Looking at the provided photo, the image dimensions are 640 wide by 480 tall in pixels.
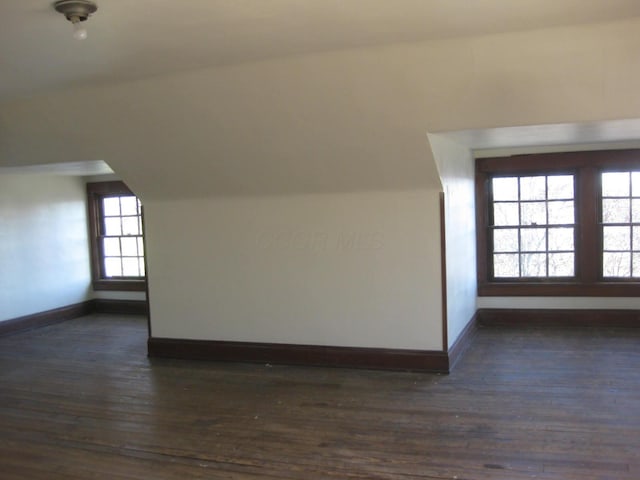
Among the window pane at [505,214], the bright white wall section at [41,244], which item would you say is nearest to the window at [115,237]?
the bright white wall section at [41,244]

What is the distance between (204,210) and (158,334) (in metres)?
1.43

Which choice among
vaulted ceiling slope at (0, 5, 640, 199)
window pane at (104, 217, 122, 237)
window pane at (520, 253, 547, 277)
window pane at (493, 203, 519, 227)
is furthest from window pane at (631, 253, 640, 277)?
window pane at (104, 217, 122, 237)

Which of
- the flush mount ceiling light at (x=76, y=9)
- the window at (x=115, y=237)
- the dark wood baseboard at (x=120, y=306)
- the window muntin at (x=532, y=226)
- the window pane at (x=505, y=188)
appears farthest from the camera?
the window at (x=115, y=237)

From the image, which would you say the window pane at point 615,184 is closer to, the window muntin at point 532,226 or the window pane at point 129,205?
the window muntin at point 532,226

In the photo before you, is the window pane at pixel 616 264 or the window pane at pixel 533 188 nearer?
the window pane at pixel 616 264

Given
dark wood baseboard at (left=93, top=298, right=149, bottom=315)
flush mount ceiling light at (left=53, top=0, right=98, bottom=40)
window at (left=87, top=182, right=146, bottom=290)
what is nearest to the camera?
flush mount ceiling light at (left=53, top=0, right=98, bottom=40)

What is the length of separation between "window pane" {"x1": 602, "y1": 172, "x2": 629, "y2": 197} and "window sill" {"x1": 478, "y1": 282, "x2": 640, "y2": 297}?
1032 mm

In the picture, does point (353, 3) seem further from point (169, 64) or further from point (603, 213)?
point (603, 213)

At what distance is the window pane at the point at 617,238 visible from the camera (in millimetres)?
6246

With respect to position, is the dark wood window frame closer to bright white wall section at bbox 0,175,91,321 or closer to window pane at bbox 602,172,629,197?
window pane at bbox 602,172,629,197

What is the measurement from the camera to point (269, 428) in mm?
3740

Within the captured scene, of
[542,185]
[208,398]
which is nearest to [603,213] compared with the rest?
[542,185]

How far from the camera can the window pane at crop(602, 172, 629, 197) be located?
A: 6.21 metres

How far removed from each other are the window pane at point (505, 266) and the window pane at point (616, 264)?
0.97 metres
